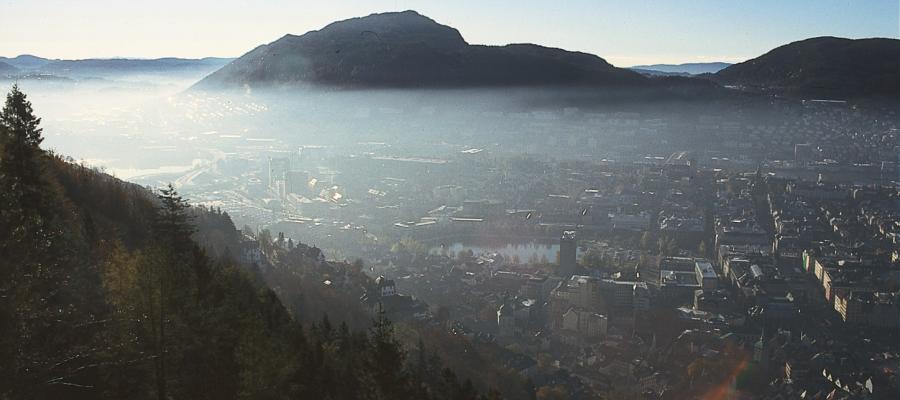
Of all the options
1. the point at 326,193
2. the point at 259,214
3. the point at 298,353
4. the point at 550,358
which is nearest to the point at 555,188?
the point at 326,193

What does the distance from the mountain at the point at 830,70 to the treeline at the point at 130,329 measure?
1222 inches

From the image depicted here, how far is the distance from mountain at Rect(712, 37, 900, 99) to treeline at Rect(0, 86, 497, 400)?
102 ft

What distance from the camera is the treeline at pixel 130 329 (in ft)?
8.31

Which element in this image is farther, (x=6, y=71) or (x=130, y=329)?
(x=6, y=71)

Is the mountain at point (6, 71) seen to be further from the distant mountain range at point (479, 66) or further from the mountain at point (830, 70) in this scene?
the mountain at point (830, 70)

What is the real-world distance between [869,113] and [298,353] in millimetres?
29223

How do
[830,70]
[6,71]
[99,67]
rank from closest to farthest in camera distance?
[6,71], [99,67], [830,70]

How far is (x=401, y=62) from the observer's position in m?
27.4

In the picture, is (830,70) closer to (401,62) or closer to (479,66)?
(479,66)

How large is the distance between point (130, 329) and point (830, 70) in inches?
1356

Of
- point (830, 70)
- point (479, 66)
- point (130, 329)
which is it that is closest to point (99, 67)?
point (479, 66)

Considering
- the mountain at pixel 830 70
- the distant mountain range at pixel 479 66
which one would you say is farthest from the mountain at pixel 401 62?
the mountain at pixel 830 70

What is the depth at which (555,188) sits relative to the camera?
18.0 meters

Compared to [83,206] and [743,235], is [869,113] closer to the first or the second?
[743,235]
